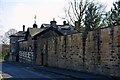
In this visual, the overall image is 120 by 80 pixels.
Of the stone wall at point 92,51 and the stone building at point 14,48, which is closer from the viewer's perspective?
the stone wall at point 92,51

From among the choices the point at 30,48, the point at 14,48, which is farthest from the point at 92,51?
the point at 14,48

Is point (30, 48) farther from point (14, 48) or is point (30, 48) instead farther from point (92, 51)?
point (92, 51)

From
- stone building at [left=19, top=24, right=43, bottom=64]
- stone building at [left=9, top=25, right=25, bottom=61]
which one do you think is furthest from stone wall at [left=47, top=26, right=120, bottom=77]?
stone building at [left=9, top=25, right=25, bottom=61]

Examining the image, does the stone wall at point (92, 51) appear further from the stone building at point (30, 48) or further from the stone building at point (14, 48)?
the stone building at point (14, 48)

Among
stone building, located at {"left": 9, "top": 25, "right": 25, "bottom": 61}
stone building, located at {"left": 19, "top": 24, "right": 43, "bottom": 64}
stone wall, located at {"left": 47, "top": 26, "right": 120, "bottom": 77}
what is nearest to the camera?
stone wall, located at {"left": 47, "top": 26, "right": 120, "bottom": 77}

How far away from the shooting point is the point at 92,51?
2994cm

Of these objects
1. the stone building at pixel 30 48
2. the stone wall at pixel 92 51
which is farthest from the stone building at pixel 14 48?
the stone wall at pixel 92 51

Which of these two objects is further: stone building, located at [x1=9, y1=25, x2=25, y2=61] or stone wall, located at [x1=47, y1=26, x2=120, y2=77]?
stone building, located at [x1=9, y1=25, x2=25, y2=61]

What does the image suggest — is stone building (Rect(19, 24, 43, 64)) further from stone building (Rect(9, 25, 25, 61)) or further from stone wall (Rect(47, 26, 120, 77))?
stone wall (Rect(47, 26, 120, 77))

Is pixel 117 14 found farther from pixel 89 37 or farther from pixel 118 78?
pixel 118 78

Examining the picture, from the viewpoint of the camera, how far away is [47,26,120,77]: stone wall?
2580 centimetres

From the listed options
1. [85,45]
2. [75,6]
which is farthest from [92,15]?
[85,45]

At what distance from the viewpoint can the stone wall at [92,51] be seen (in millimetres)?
25797

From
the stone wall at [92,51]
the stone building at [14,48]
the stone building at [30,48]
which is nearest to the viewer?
the stone wall at [92,51]
